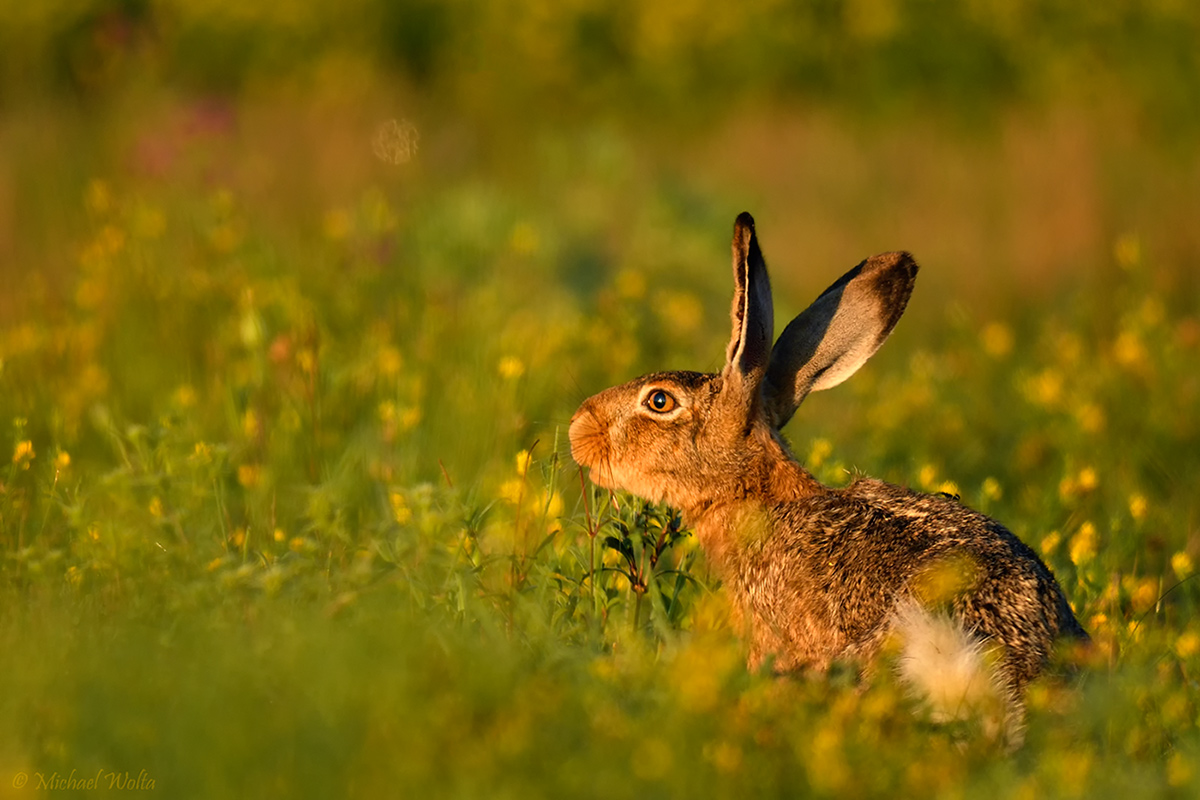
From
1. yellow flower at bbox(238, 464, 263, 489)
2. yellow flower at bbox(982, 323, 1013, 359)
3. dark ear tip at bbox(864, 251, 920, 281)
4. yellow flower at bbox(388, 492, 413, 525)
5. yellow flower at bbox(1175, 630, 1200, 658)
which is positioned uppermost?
dark ear tip at bbox(864, 251, 920, 281)

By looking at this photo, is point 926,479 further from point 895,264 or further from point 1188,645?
point 1188,645

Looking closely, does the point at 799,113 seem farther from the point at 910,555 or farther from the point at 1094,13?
the point at 910,555

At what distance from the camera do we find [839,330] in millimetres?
5125

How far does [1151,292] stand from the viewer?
9.97 m

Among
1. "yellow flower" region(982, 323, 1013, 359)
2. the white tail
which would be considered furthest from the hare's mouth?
"yellow flower" region(982, 323, 1013, 359)

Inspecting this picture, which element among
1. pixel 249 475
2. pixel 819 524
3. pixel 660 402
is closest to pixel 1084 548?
pixel 819 524

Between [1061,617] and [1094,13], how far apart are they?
49.4 ft

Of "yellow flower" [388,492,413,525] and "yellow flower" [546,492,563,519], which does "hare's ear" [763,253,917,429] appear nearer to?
"yellow flower" [546,492,563,519]

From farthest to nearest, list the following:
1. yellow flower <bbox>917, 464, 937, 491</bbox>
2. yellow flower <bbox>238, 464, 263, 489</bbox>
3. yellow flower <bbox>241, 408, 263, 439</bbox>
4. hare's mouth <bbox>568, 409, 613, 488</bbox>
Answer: yellow flower <bbox>241, 408, 263, 439</bbox>
yellow flower <bbox>917, 464, 937, 491</bbox>
yellow flower <bbox>238, 464, 263, 489</bbox>
hare's mouth <bbox>568, 409, 613, 488</bbox>

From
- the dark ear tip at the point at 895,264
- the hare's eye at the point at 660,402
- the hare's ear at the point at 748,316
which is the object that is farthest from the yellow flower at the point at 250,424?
the dark ear tip at the point at 895,264

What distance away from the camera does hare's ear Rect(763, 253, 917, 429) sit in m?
5.05

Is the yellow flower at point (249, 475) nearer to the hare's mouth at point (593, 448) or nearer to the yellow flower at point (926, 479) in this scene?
the hare's mouth at point (593, 448)

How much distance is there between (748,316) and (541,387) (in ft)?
8.03

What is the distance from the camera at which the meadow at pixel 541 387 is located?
121 inches
